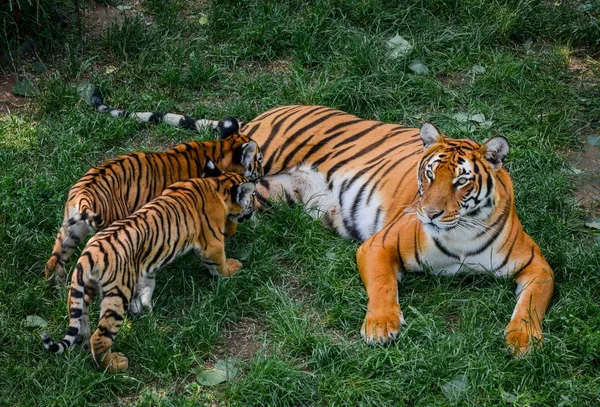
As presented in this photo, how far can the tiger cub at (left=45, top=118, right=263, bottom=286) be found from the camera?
5359mm

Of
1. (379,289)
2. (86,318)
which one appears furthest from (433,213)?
(86,318)

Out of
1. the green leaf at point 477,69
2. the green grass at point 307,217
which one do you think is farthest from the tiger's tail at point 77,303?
the green leaf at point 477,69

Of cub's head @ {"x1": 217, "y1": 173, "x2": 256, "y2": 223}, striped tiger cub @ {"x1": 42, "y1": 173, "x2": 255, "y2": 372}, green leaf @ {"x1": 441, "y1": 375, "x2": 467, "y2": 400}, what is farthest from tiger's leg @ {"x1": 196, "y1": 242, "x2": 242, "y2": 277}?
green leaf @ {"x1": 441, "y1": 375, "x2": 467, "y2": 400}

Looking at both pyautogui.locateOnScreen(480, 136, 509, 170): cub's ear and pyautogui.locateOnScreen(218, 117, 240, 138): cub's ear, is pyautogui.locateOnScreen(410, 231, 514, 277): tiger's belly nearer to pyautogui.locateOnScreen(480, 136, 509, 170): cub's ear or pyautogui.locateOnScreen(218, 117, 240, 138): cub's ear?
pyautogui.locateOnScreen(480, 136, 509, 170): cub's ear

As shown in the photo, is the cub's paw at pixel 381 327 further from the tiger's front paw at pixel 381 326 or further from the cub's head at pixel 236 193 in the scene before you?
the cub's head at pixel 236 193

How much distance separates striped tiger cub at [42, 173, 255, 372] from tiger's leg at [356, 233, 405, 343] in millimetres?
778

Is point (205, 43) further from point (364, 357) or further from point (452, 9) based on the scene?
point (364, 357)

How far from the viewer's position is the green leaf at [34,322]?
521 cm

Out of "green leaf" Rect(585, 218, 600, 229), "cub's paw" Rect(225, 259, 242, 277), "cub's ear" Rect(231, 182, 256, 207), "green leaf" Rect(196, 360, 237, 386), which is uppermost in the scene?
"cub's ear" Rect(231, 182, 256, 207)

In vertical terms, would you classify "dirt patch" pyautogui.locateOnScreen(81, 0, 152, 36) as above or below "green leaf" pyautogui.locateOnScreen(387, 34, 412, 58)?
below

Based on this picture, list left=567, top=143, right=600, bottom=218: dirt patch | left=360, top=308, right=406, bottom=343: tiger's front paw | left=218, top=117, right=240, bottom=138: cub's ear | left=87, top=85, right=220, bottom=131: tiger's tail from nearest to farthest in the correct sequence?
left=360, top=308, right=406, bottom=343: tiger's front paw
left=218, top=117, right=240, bottom=138: cub's ear
left=567, top=143, right=600, bottom=218: dirt patch
left=87, top=85, right=220, bottom=131: tiger's tail

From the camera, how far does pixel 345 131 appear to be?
6.61m

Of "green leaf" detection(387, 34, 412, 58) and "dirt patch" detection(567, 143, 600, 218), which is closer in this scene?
"dirt patch" detection(567, 143, 600, 218)

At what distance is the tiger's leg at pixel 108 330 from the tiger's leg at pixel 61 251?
2.36ft
